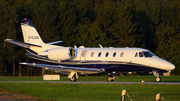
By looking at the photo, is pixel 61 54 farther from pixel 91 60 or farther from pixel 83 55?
pixel 91 60

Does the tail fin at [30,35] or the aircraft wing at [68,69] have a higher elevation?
the tail fin at [30,35]

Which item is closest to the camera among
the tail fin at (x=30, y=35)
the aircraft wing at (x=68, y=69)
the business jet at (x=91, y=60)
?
the business jet at (x=91, y=60)

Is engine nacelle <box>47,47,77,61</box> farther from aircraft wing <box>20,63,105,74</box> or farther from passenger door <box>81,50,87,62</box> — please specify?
aircraft wing <box>20,63,105,74</box>

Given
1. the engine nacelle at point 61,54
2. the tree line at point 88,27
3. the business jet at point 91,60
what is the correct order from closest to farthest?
the business jet at point 91,60 < the engine nacelle at point 61,54 < the tree line at point 88,27

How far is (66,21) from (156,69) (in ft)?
162

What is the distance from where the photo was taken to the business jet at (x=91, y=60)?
3231 centimetres

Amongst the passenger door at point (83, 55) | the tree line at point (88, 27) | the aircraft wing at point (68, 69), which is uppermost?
the tree line at point (88, 27)

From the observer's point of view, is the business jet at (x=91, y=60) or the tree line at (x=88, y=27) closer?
the business jet at (x=91, y=60)

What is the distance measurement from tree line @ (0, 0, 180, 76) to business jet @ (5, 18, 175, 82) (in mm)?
30562

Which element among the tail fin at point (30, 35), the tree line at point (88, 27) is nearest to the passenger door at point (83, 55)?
the tail fin at point (30, 35)

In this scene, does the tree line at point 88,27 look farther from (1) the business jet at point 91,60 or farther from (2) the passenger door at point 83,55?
(2) the passenger door at point 83,55

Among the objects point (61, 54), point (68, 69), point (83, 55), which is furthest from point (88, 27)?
point (68, 69)

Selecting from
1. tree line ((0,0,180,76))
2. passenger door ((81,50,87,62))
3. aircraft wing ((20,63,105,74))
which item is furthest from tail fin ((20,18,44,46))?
tree line ((0,0,180,76))

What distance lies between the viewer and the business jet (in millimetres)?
32312
